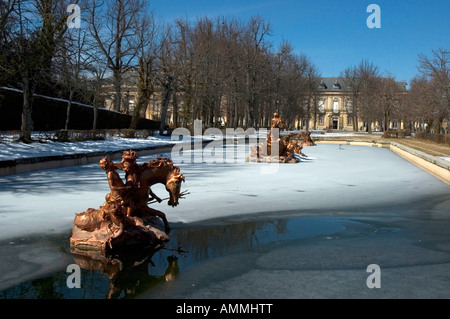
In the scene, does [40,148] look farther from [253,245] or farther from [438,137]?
[438,137]

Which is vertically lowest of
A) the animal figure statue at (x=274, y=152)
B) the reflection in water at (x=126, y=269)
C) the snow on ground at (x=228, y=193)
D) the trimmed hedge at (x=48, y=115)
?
the reflection in water at (x=126, y=269)

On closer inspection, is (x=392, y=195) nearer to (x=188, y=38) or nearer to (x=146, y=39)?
(x=146, y=39)

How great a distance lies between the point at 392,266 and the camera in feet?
18.2

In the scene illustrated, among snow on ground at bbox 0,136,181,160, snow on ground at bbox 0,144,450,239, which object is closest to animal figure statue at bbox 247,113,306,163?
snow on ground at bbox 0,144,450,239

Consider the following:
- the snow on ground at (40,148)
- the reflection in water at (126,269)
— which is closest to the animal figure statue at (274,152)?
the snow on ground at (40,148)

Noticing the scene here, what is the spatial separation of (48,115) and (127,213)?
24.6 m

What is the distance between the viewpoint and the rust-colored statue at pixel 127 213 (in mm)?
6215

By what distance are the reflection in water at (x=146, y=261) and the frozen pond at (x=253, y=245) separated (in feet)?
0.05

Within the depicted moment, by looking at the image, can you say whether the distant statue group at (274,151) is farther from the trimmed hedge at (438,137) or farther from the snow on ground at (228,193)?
the trimmed hedge at (438,137)

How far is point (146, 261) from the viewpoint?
5711 mm

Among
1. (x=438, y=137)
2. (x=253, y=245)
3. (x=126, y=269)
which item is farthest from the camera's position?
(x=438, y=137)

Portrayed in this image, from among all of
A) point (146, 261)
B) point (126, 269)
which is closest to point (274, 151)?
point (146, 261)

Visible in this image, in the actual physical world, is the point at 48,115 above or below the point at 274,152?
above
